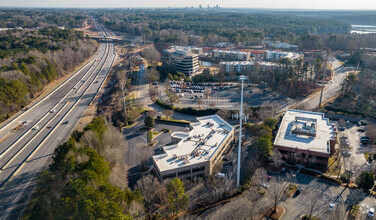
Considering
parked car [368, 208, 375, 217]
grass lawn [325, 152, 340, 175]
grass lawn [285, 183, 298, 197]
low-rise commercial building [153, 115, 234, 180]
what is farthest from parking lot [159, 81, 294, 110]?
parked car [368, 208, 375, 217]

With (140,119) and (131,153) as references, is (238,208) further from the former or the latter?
(140,119)

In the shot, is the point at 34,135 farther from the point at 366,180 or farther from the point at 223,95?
the point at 366,180

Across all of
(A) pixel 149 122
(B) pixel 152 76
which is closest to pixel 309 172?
(A) pixel 149 122

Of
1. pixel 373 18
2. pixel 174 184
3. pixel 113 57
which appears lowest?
pixel 174 184

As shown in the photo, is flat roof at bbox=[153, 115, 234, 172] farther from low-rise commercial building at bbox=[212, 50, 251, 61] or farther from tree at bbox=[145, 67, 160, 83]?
low-rise commercial building at bbox=[212, 50, 251, 61]

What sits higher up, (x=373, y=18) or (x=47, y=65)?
(x=373, y=18)

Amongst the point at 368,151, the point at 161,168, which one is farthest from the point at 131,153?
the point at 368,151

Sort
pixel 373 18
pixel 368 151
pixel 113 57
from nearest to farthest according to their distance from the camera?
pixel 368 151 → pixel 113 57 → pixel 373 18
